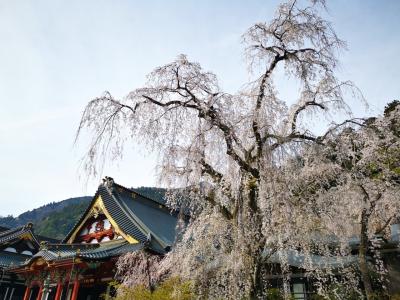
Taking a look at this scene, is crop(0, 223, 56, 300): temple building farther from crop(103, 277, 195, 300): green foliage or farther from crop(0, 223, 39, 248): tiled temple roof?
crop(103, 277, 195, 300): green foliage

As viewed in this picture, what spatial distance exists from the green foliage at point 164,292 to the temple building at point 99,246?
2682mm

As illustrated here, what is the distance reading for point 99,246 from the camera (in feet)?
53.6

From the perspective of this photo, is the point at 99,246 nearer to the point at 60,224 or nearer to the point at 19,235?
the point at 19,235

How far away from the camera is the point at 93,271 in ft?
48.4

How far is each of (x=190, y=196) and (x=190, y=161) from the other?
93 centimetres

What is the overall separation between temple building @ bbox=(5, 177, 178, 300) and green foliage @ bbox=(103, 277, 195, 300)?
2.68 m

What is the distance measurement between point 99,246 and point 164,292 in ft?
26.4

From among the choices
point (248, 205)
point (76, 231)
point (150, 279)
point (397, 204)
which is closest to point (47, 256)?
point (76, 231)

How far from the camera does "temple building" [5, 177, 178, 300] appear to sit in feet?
45.3

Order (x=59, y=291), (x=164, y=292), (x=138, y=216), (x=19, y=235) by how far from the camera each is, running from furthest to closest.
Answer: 1. (x=19, y=235)
2. (x=138, y=216)
3. (x=59, y=291)
4. (x=164, y=292)

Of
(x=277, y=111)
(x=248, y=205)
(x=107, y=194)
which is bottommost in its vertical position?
(x=248, y=205)

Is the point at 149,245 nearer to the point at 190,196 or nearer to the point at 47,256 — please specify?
the point at 47,256

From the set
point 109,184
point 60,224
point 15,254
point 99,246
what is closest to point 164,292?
point 99,246

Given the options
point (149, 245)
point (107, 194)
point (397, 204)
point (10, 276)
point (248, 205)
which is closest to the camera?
point (248, 205)
